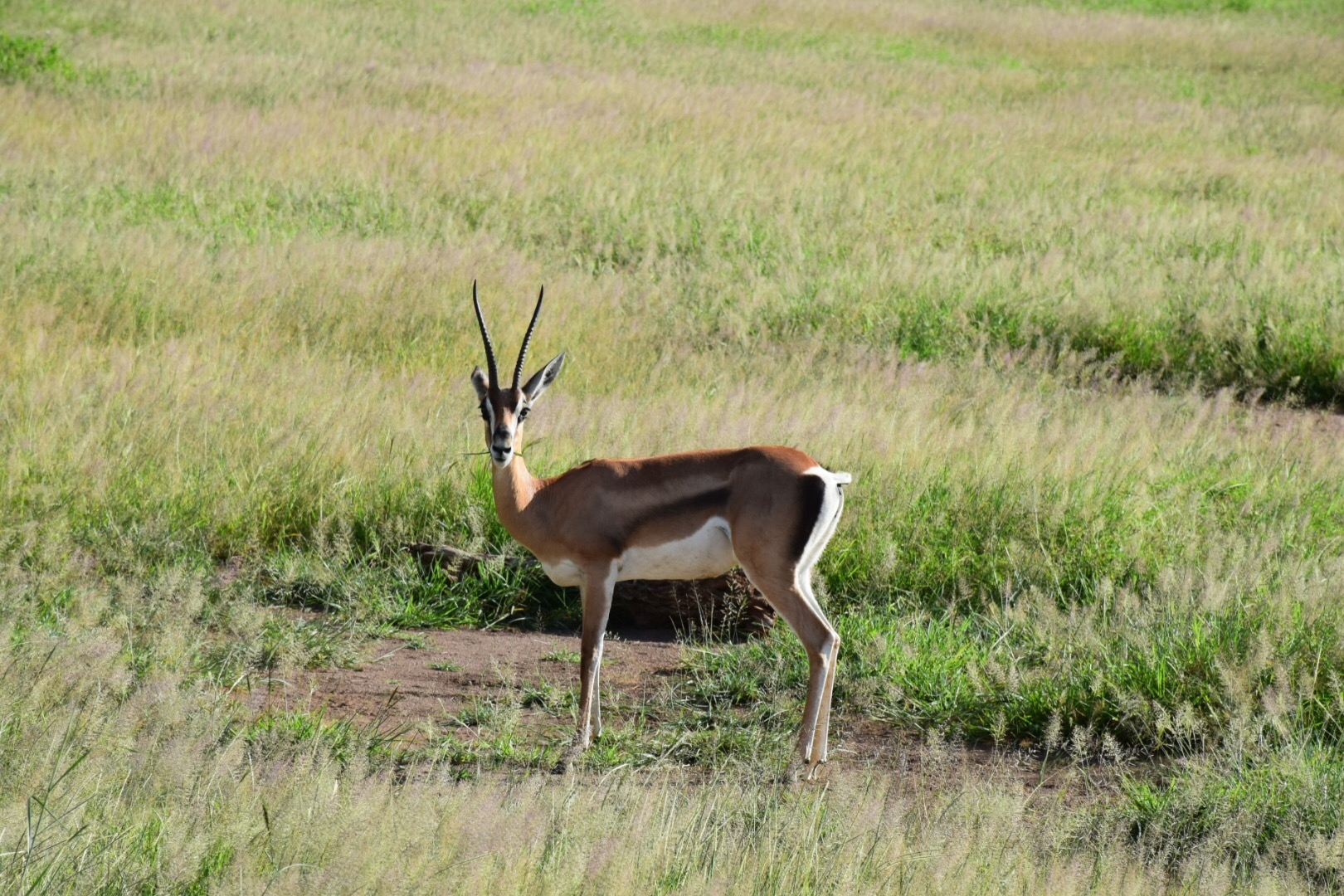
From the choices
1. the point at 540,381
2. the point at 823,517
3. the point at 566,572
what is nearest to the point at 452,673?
the point at 566,572

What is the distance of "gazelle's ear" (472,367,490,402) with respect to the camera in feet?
15.5

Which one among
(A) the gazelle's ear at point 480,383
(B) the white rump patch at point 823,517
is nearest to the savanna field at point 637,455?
(B) the white rump patch at point 823,517

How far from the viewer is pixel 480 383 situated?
485 cm

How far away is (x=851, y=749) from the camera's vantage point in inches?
195

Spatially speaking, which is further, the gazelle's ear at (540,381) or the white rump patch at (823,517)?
the gazelle's ear at (540,381)

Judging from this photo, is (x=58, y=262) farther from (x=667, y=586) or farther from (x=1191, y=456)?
(x=1191, y=456)

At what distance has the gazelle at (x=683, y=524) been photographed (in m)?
4.55

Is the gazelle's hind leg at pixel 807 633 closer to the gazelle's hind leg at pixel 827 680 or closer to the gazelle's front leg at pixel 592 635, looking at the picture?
the gazelle's hind leg at pixel 827 680

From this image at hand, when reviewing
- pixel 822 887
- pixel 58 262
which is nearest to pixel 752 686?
pixel 822 887

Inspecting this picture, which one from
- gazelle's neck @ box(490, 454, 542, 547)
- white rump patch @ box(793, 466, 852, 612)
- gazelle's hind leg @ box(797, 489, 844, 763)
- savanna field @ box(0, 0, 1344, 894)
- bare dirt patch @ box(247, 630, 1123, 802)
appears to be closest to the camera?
savanna field @ box(0, 0, 1344, 894)

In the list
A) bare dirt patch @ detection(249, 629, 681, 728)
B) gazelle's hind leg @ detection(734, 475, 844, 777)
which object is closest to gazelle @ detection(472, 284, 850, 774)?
gazelle's hind leg @ detection(734, 475, 844, 777)

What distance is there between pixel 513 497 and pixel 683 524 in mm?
675

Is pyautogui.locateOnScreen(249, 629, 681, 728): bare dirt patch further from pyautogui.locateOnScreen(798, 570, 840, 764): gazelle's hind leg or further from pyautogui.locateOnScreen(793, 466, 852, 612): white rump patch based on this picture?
pyautogui.locateOnScreen(793, 466, 852, 612): white rump patch

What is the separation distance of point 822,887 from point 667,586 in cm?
298
